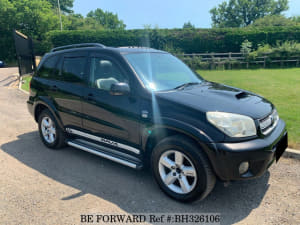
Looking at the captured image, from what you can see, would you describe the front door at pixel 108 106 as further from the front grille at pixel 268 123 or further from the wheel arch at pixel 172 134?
the front grille at pixel 268 123

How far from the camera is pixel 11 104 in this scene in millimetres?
9242

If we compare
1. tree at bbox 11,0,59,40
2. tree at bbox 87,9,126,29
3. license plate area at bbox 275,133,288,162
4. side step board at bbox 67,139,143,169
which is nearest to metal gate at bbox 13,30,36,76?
side step board at bbox 67,139,143,169

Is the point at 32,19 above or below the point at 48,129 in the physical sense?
above

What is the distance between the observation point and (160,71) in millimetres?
3857

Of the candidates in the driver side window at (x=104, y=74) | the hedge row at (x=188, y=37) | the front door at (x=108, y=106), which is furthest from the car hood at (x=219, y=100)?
the hedge row at (x=188, y=37)

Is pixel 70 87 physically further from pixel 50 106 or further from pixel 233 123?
pixel 233 123

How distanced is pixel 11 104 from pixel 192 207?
840 centimetres

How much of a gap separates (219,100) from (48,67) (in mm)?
3361

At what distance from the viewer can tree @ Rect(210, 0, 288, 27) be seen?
226ft

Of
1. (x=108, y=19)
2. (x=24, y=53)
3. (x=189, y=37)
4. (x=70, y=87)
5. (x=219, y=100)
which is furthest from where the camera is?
(x=108, y=19)

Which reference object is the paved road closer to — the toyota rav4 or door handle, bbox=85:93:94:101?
the toyota rav4

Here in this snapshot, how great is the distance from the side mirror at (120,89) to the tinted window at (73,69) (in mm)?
1000

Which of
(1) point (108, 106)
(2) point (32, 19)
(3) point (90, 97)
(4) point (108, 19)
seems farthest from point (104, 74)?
(4) point (108, 19)

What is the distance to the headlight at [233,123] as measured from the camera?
283 centimetres
